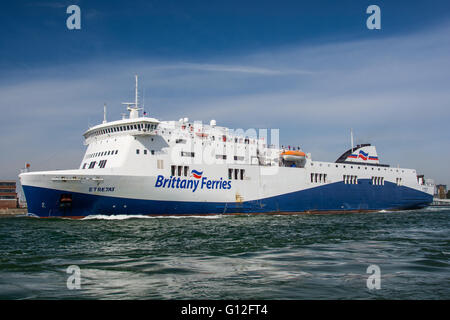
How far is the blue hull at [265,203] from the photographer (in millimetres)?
20359

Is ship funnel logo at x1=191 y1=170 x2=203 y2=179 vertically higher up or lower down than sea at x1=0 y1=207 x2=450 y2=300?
higher up

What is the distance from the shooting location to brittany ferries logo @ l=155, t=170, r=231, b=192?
22484 mm

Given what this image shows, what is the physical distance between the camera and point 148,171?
2212 centimetres

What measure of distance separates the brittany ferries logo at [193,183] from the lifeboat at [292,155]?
6.19 meters

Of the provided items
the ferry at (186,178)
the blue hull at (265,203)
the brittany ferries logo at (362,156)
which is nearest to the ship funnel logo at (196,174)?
the ferry at (186,178)

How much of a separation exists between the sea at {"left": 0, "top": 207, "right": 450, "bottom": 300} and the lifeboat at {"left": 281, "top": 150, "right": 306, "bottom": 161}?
16344mm

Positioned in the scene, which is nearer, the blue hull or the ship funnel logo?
the blue hull

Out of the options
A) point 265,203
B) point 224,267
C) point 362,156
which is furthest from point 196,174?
point 362,156

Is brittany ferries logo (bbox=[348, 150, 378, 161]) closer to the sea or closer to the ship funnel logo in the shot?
the ship funnel logo

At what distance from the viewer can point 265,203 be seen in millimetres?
27312

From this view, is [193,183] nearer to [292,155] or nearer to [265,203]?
[265,203]

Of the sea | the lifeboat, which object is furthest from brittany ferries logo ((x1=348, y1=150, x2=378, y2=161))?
the sea

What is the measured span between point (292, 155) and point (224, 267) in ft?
73.2
